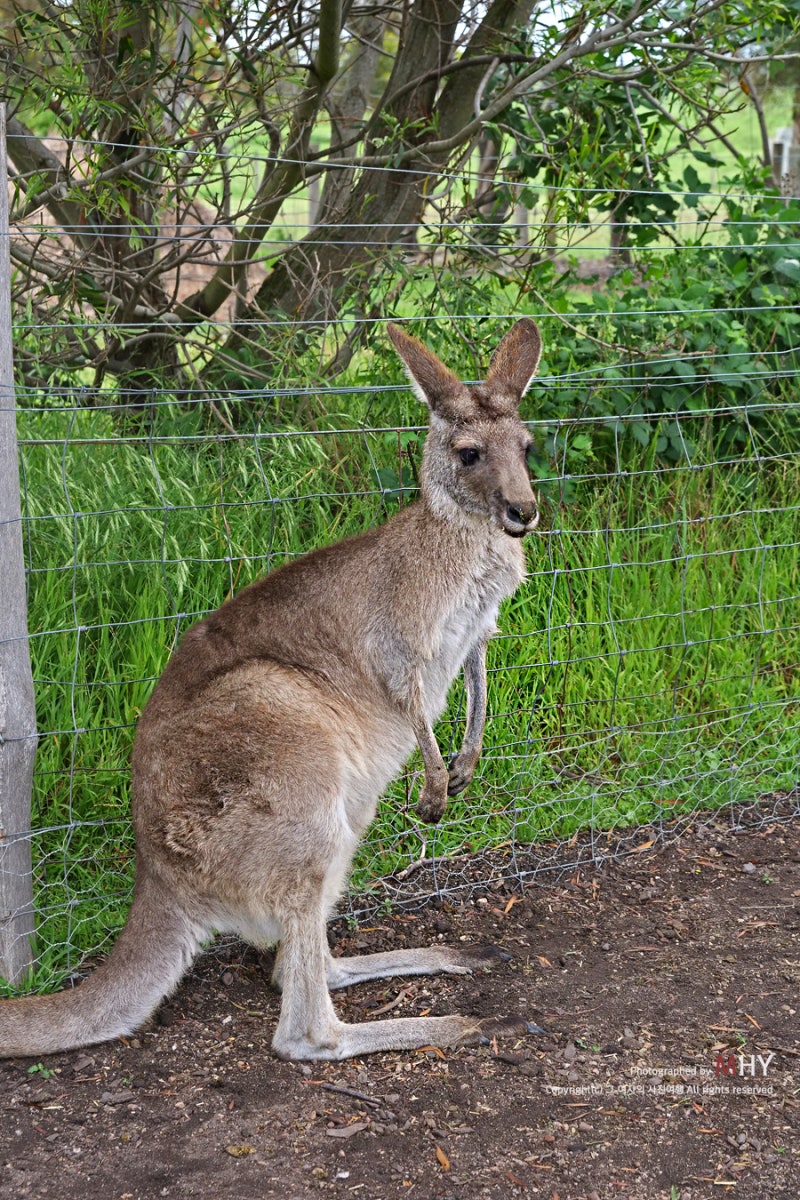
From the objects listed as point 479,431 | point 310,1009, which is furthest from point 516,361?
point 310,1009

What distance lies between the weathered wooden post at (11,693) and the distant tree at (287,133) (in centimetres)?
110

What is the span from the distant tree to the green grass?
1.67 ft

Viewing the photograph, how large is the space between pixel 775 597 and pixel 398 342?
2.34 metres

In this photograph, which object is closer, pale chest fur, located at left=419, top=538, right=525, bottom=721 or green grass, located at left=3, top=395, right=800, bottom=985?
pale chest fur, located at left=419, top=538, right=525, bottom=721

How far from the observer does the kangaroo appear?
299 cm

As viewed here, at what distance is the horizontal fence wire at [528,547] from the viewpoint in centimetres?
388

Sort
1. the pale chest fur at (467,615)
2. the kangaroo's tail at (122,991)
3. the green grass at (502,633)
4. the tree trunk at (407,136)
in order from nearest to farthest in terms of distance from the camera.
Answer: the kangaroo's tail at (122,991) < the pale chest fur at (467,615) < the green grass at (502,633) < the tree trunk at (407,136)

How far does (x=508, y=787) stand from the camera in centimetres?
420

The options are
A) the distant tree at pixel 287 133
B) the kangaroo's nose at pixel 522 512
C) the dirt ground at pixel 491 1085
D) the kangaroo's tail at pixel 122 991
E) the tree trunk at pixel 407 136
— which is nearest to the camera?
the dirt ground at pixel 491 1085

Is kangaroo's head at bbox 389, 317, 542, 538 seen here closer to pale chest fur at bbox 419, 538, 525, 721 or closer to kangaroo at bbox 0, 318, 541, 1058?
kangaroo at bbox 0, 318, 541, 1058

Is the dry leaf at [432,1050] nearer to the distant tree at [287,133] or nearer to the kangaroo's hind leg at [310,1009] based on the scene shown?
the kangaroo's hind leg at [310,1009]

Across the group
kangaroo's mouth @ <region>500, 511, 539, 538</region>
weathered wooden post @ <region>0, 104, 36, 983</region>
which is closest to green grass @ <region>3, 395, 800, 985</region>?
weathered wooden post @ <region>0, 104, 36, 983</region>

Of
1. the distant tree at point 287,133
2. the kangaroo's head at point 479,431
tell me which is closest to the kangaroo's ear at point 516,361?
the kangaroo's head at point 479,431

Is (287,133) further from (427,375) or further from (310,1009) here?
(310,1009)
